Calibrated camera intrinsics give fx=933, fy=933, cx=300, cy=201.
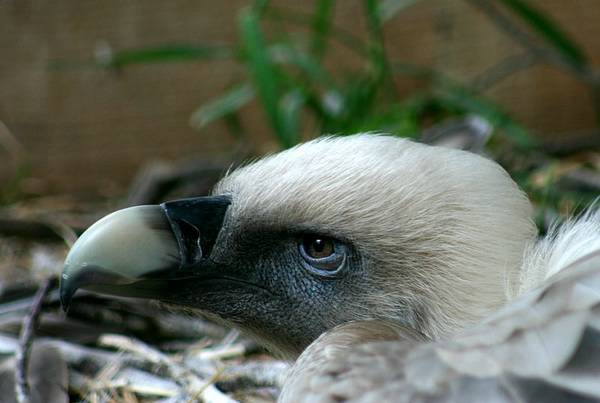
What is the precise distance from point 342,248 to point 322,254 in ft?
0.11

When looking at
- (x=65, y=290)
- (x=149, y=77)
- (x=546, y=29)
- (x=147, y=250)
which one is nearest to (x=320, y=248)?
(x=147, y=250)

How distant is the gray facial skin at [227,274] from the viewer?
138 cm

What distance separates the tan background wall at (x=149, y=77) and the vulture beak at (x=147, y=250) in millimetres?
1813

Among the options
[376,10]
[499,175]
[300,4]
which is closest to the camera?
[499,175]

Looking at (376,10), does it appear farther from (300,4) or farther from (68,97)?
(68,97)

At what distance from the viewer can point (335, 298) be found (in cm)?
143

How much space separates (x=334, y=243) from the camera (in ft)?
4.70

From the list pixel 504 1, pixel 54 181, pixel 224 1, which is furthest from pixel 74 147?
pixel 504 1

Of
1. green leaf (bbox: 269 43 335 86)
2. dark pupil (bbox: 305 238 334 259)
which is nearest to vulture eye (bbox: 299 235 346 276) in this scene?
dark pupil (bbox: 305 238 334 259)

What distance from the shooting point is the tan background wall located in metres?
3.10

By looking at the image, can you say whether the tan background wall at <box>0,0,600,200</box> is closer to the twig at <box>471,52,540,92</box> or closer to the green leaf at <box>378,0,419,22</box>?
the twig at <box>471,52,540,92</box>

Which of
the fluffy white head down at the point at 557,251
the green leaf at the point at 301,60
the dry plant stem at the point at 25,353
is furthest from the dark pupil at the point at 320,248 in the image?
the green leaf at the point at 301,60

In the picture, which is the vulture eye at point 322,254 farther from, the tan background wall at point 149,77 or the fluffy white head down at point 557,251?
the tan background wall at point 149,77

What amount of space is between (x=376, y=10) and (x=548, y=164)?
2.06ft
